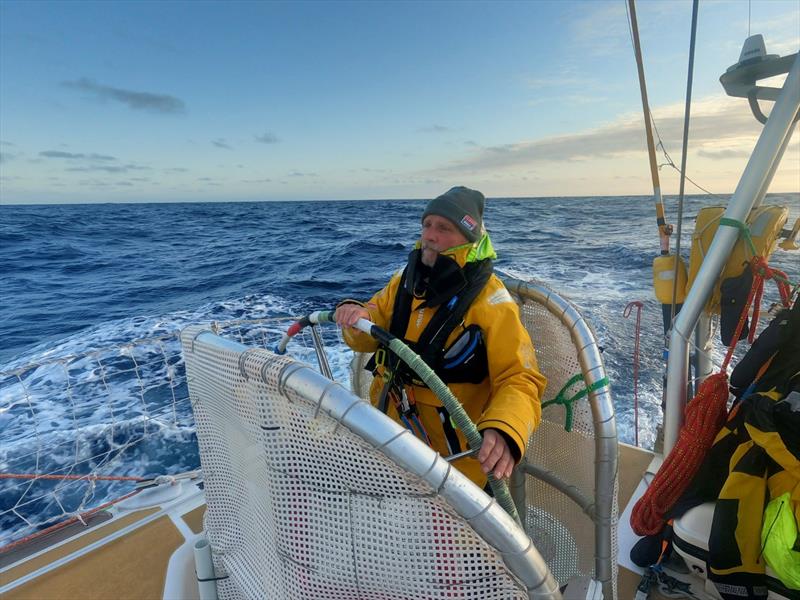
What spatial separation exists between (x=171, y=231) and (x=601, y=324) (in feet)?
89.8

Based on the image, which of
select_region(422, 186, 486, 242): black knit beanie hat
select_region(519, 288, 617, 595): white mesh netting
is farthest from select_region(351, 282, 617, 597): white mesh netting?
select_region(422, 186, 486, 242): black knit beanie hat

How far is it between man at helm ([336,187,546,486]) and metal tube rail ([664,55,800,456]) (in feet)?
3.02

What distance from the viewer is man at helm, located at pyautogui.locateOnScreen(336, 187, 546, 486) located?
1.64 m

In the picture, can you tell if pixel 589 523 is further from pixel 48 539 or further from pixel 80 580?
pixel 48 539

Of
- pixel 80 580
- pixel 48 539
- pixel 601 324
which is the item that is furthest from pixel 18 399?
pixel 601 324

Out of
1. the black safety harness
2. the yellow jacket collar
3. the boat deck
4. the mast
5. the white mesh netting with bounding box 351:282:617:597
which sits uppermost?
the mast

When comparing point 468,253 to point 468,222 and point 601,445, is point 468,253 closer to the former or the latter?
point 468,222

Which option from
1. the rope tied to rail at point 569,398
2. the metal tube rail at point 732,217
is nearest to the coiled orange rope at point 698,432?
the metal tube rail at point 732,217

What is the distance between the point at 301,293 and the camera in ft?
34.1

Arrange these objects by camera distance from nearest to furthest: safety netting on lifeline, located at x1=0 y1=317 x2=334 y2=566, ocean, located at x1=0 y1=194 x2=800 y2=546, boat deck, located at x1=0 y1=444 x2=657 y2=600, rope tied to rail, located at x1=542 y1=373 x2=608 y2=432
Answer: rope tied to rail, located at x1=542 y1=373 x2=608 y2=432
boat deck, located at x1=0 y1=444 x2=657 y2=600
safety netting on lifeline, located at x1=0 y1=317 x2=334 y2=566
ocean, located at x1=0 y1=194 x2=800 y2=546

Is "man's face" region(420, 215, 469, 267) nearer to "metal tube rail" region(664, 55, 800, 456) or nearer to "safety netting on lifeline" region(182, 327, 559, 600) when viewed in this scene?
"safety netting on lifeline" region(182, 327, 559, 600)

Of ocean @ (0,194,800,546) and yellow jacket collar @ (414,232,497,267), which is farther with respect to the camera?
ocean @ (0,194,800,546)

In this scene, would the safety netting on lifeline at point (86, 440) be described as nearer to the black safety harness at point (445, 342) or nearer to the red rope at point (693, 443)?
the black safety harness at point (445, 342)

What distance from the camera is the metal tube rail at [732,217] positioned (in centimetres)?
187
